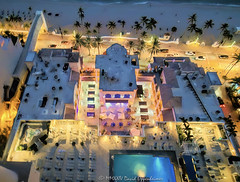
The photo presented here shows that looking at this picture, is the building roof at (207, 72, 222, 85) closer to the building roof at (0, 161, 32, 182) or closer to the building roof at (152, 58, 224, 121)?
the building roof at (152, 58, 224, 121)

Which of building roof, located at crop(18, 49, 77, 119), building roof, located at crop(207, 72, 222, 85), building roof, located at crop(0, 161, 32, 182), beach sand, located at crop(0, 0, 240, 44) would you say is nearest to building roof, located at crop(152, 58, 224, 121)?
building roof, located at crop(207, 72, 222, 85)

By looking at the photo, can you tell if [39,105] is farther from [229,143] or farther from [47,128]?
[229,143]

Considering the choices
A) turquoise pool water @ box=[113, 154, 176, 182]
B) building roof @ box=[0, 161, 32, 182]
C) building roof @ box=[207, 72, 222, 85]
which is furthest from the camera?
building roof @ box=[207, 72, 222, 85]

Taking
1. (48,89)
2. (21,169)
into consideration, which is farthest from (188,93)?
(21,169)

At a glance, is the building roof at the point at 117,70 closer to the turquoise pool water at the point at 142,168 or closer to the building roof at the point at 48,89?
the building roof at the point at 48,89

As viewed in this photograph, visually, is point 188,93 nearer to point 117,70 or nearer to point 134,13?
point 117,70

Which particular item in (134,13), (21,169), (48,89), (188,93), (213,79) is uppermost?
(134,13)
